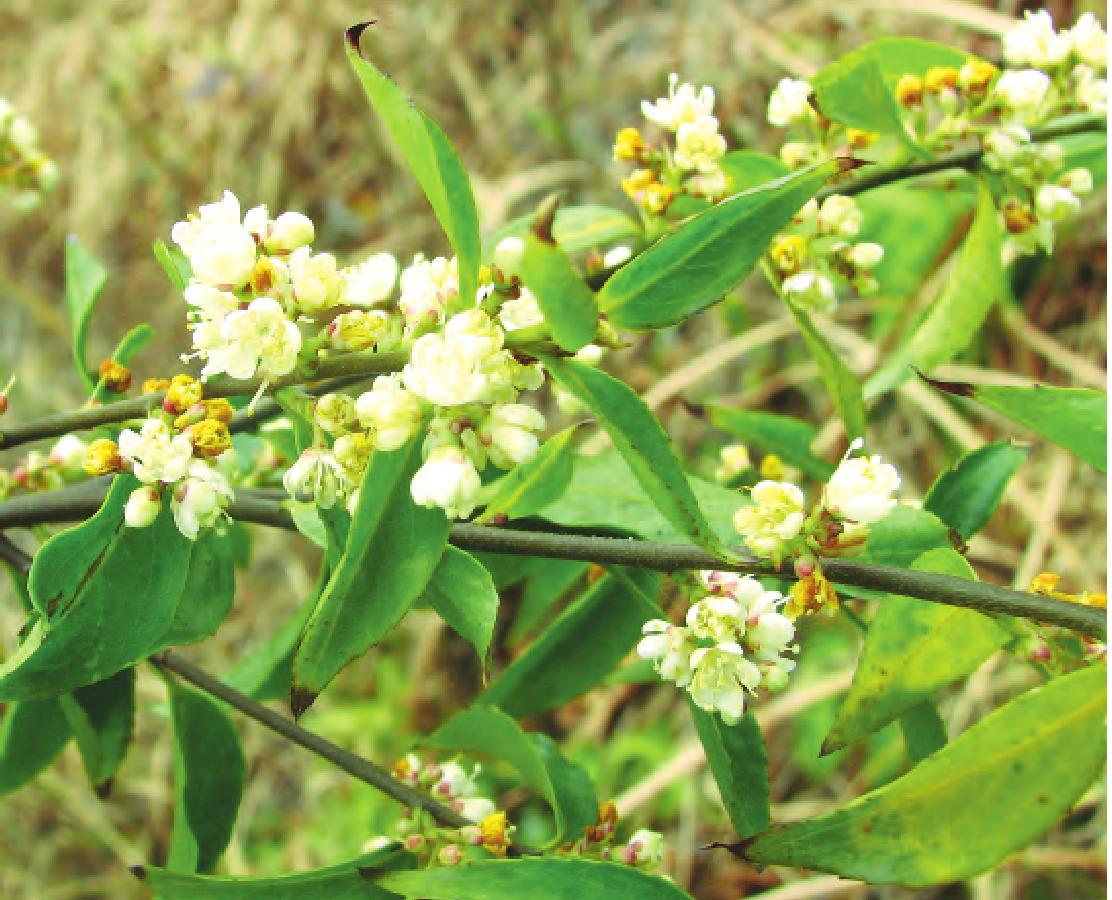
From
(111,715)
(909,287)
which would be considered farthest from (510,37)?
(111,715)

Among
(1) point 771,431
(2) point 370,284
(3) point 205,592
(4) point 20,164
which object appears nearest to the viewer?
(2) point 370,284

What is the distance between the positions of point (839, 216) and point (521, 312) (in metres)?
0.38

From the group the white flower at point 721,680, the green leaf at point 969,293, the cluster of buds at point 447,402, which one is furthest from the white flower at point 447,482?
the green leaf at point 969,293

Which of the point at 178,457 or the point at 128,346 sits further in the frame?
the point at 128,346

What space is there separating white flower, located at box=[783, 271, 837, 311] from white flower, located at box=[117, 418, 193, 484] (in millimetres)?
506

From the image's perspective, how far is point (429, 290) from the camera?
2.41 feet

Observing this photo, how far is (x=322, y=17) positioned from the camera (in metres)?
3.18

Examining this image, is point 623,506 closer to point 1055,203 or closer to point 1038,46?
point 1055,203

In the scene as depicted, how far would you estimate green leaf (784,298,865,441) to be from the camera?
875 mm

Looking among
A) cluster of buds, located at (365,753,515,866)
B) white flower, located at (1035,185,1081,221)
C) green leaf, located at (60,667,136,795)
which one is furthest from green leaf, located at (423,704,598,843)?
white flower, located at (1035,185,1081,221)

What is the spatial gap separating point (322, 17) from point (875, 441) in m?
1.90

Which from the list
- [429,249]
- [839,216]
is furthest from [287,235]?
[429,249]

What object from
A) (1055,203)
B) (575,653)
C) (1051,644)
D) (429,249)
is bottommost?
(429,249)

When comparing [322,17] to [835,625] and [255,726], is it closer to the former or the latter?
[255,726]
